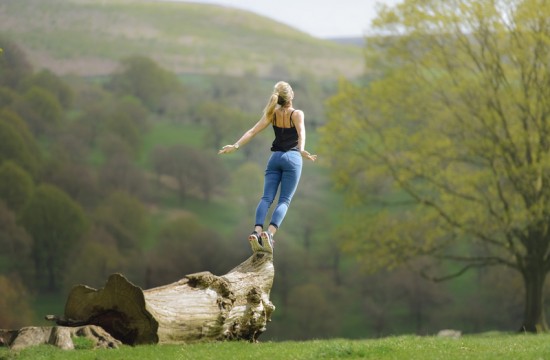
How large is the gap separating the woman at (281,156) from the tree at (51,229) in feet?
142

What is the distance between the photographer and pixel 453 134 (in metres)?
35.2

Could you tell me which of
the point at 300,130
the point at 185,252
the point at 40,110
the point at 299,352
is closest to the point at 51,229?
the point at 185,252

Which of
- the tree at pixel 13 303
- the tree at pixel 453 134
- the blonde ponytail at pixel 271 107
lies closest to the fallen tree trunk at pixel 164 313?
the blonde ponytail at pixel 271 107

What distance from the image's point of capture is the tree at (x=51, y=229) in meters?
57.3

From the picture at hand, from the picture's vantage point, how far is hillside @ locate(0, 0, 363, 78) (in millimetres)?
72312

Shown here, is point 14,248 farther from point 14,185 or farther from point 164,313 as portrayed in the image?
point 164,313

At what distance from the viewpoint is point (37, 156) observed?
201 ft

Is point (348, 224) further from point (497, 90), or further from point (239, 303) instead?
point (239, 303)

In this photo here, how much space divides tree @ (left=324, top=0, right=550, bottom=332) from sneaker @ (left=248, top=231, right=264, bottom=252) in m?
17.1

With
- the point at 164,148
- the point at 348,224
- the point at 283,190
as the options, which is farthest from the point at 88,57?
the point at 283,190

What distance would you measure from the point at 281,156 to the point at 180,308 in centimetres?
345

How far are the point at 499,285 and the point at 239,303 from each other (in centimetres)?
4400

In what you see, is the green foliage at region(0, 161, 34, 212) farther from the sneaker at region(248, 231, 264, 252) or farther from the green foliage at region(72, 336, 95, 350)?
the green foliage at region(72, 336, 95, 350)

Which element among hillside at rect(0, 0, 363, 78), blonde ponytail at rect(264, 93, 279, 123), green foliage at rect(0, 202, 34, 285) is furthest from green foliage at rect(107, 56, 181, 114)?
blonde ponytail at rect(264, 93, 279, 123)
